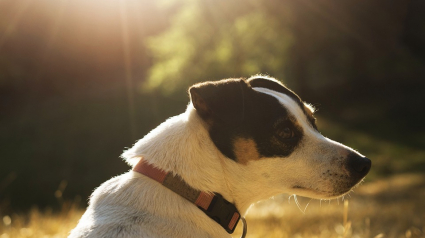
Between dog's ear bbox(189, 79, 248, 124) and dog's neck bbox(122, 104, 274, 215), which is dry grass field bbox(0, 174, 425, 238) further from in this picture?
dog's ear bbox(189, 79, 248, 124)

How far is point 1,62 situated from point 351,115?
849 inches

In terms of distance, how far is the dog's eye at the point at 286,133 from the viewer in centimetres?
325

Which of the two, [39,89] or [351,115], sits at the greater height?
[39,89]

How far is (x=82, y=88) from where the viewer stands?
30438 mm

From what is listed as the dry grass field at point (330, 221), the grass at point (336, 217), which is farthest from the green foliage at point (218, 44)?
the dry grass field at point (330, 221)

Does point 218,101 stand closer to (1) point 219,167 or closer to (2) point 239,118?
(2) point 239,118

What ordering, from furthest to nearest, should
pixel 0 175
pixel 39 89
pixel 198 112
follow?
pixel 39 89, pixel 0 175, pixel 198 112

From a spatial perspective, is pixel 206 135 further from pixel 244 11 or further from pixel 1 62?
pixel 1 62

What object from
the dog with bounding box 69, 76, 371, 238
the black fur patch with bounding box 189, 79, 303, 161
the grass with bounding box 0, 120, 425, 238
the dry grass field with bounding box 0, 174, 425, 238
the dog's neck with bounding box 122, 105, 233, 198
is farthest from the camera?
the grass with bounding box 0, 120, 425, 238

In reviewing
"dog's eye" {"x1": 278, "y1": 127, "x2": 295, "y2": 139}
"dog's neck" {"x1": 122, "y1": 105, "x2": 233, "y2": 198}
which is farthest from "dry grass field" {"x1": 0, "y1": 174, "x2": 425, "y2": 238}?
"dog's neck" {"x1": 122, "y1": 105, "x2": 233, "y2": 198}

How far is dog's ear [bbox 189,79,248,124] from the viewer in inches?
122

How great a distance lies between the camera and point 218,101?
315 centimetres

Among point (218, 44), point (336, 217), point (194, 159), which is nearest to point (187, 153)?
point (194, 159)

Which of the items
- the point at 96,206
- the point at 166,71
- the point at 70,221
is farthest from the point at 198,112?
the point at 166,71
